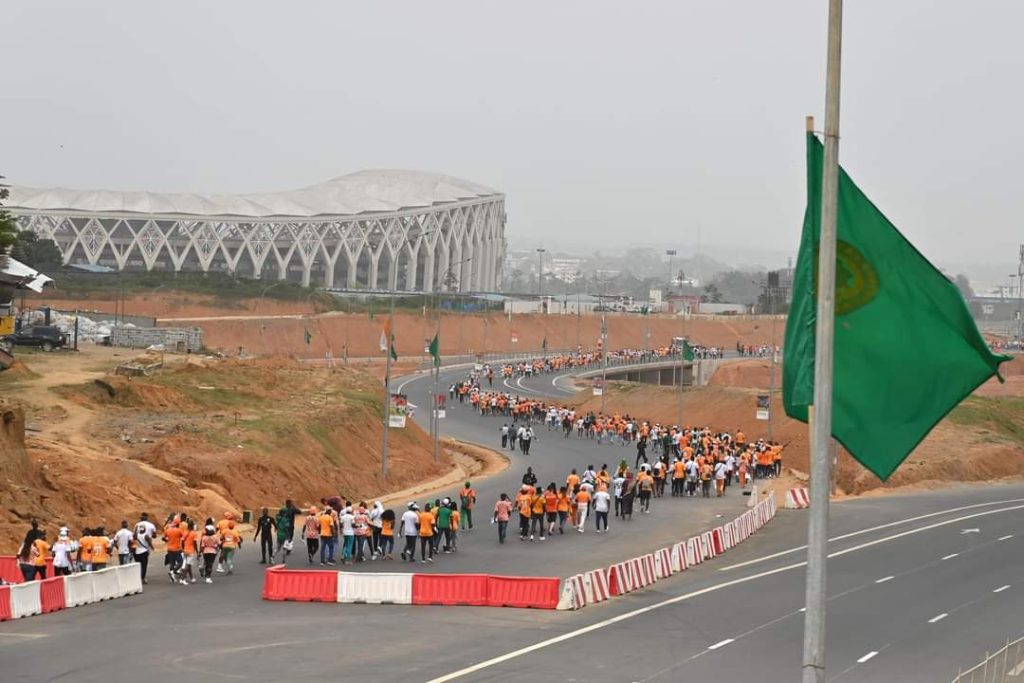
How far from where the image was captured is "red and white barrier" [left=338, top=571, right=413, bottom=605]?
25734 mm

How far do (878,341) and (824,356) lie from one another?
1022 mm

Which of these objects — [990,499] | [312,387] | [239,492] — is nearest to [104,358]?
[312,387]

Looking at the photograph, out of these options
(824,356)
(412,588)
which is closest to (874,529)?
(412,588)

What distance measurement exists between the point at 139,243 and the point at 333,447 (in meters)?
126

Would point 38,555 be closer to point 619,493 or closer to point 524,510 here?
point 524,510

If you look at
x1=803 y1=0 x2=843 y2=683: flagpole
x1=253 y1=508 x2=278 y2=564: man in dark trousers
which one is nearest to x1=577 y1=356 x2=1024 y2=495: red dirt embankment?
x1=253 y1=508 x2=278 y2=564: man in dark trousers

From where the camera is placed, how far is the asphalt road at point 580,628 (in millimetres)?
20172

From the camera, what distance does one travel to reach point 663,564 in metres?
29.4

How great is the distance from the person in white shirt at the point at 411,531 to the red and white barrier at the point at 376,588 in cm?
338

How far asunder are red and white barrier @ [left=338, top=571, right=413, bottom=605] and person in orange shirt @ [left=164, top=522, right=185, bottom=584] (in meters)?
2.93

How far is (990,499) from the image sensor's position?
162ft

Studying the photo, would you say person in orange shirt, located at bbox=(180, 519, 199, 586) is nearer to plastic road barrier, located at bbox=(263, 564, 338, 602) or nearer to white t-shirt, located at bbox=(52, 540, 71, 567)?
plastic road barrier, located at bbox=(263, 564, 338, 602)

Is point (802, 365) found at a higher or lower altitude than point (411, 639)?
higher

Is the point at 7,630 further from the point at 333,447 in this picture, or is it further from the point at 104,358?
the point at 104,358
